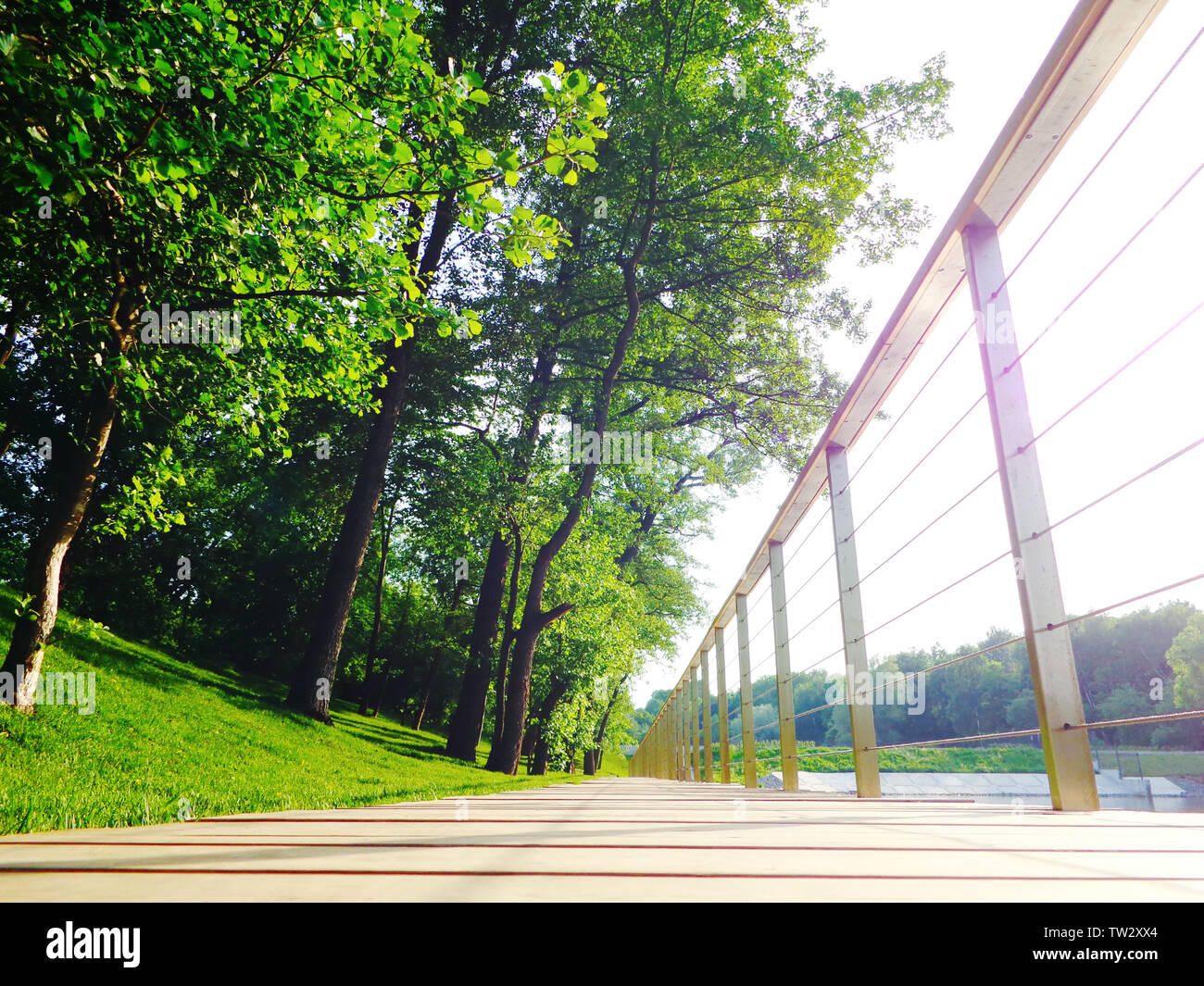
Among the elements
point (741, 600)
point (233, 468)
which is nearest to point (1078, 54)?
point (741, 600)

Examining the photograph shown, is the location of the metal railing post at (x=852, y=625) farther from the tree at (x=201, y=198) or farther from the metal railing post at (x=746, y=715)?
the tree at (x=201, y=198)

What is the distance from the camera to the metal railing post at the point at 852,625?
3.14 metres

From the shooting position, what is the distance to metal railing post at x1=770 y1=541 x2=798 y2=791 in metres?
4.24

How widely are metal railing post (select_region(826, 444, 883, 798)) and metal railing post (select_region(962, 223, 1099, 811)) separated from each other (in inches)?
44.4

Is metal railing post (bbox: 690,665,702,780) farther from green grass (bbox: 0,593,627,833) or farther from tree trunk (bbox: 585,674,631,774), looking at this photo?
tree trunk (bbox: 585,674,631,774)

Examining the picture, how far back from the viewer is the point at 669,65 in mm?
9641

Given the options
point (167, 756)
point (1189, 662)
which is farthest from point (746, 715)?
point (1189, 662)

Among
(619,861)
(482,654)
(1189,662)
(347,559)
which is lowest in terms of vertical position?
(619,861)

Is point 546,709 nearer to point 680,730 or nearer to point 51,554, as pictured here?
point 680,730

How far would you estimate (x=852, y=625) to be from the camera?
331cm

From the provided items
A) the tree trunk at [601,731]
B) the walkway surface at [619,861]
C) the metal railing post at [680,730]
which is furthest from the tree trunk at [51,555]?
the tree trunk at [601,731]

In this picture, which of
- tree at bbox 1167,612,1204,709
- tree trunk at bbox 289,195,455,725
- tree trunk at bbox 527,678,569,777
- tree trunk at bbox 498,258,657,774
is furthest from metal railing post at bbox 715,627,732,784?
tree at bbox 1167,612,1204,709

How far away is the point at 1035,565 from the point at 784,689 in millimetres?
2543

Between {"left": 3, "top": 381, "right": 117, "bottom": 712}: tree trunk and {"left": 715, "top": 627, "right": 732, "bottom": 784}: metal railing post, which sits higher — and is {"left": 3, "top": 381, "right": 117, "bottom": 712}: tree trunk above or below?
above
